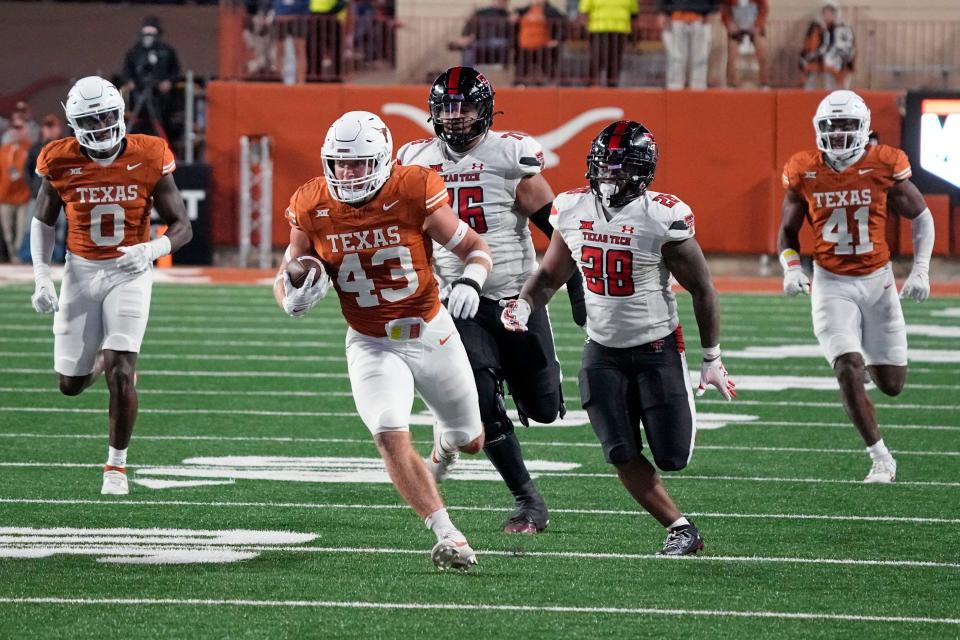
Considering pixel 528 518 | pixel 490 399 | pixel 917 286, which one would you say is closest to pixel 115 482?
pixel 490 399

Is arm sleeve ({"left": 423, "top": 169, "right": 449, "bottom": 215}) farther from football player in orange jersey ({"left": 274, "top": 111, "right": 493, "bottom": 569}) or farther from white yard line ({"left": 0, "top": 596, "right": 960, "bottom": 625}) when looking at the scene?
white yard line ({"left": 0, "top": 596, "right": 960, "bottom": 625})

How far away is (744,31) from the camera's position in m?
19.2

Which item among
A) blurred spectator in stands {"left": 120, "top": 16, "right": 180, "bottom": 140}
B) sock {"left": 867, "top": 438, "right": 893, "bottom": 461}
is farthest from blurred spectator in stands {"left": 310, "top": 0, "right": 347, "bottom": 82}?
sock {"left": 867, "top": 438, "right": 893, "bottom": 461}

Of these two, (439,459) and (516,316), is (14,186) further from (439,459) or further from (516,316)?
(516,316)

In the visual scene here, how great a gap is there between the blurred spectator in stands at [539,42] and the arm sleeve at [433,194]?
1406cm

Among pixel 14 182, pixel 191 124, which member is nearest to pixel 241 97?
pixel 191 124

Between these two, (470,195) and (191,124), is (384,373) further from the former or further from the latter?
(191,124)

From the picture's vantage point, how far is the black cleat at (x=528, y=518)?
6020mm

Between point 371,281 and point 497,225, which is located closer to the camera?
point 371,281

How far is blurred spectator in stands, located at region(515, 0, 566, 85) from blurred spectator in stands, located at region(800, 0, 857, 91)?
9.14ft

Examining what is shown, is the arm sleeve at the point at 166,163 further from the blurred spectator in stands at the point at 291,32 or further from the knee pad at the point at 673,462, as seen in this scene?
the blurred spectator in stands at the point at 291,32

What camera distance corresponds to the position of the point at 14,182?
62.1ft

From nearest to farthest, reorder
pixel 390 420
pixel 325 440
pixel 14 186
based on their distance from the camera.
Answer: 1. pixel 390 420
2. pixel 325 440
3. pixel 14 186

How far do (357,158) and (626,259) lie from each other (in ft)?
3.18
